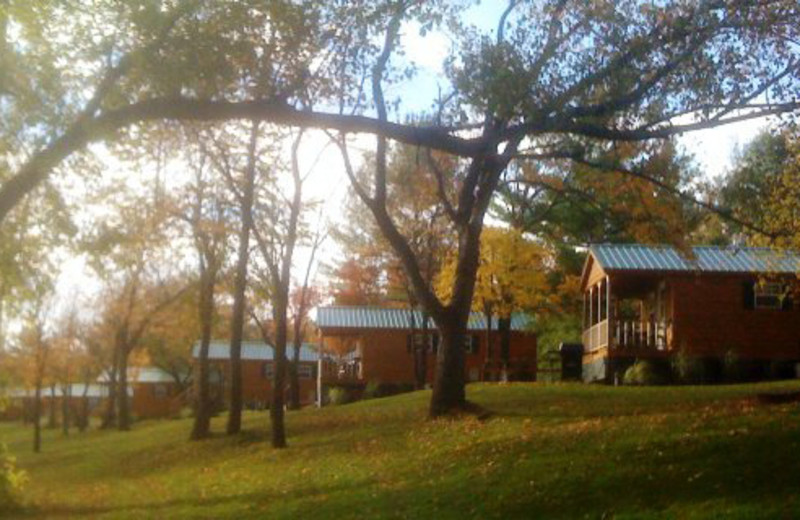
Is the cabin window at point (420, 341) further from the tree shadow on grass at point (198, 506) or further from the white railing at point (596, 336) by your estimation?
the tree shadow on grass at point (198, 506)

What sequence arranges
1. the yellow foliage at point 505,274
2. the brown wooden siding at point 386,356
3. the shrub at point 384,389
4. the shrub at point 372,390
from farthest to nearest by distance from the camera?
the brown wooden siding at point 386,356, the shrub at point 384,389, the shrub at point 372,390, the yellow foliage at point 505,274

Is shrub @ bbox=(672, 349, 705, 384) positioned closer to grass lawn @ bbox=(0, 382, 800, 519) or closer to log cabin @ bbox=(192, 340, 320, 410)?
grass lawn @ bbox=(0, 382, 800, 519)

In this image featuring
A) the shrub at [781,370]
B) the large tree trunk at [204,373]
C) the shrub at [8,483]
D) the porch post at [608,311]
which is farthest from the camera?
the porch post at [608,311]

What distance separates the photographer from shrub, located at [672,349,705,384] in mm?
36312

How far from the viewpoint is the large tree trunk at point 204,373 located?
35000 mm

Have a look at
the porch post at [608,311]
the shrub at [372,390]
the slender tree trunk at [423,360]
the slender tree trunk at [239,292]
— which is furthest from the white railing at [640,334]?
the shrub at [372,390]

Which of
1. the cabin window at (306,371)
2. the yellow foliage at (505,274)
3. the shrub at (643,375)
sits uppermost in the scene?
the yellow foliage at (505,274)

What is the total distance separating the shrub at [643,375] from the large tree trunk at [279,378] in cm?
1271

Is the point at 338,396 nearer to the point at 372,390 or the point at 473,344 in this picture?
the point at 372,390

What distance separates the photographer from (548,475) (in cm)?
1592

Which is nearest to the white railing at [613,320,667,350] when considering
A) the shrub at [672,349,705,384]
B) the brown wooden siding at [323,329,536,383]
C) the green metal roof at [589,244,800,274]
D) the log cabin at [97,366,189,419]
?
the shrub at [672,349,705,384]

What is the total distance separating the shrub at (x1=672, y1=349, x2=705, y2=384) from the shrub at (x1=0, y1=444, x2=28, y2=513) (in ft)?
73.2

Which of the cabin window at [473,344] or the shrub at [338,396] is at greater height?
the cabin window at [473,344]

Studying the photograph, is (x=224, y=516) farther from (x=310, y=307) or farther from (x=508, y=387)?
(x=310, y=307)
